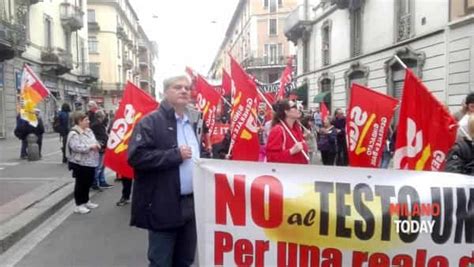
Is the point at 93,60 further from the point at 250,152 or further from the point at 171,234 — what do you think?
the point at 171,234

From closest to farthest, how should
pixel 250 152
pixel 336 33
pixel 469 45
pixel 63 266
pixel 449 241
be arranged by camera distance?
pixel 449 241 < pixel 63 266 < pixel 250 152 < pixel 469 45 < pixel 336 33

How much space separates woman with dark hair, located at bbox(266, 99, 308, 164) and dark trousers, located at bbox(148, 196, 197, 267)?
242cm

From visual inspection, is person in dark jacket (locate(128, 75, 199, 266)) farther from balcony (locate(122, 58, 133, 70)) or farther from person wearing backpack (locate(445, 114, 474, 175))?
balcony (locate(122, 58, 133, 70))

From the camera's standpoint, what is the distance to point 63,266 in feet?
17.7

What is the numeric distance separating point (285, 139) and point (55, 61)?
105 feet

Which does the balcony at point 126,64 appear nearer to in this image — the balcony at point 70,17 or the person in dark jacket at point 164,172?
the balcony at point 70,17

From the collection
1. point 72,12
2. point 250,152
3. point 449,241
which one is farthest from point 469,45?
point 72,12

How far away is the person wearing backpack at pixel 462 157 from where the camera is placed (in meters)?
4.11

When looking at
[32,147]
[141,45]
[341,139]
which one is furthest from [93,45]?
[341,139]

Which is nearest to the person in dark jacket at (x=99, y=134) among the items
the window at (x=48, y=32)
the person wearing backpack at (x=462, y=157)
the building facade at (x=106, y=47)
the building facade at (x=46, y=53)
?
the person wearing backpack at (x=462, y=157)

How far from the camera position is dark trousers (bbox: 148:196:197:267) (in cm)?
366

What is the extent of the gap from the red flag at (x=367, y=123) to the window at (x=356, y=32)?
17.1 meters

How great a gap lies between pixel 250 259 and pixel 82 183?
5141mm

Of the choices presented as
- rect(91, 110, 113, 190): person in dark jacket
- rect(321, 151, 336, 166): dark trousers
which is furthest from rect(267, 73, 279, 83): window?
rect(91, 110, 113, 190): person in dark jacket
